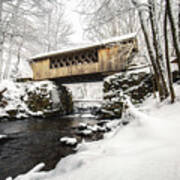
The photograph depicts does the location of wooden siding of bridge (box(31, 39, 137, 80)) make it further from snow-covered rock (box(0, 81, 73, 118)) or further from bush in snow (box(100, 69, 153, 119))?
snow-covered rock (box(0, 81, 73, 118))

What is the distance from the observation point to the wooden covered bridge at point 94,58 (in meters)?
9.31

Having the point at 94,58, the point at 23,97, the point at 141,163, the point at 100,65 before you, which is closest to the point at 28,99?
the point at 23,97

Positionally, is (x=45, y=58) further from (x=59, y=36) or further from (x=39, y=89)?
(x=59, y=36)

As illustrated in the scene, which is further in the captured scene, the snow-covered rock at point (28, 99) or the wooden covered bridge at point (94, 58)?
the snow-covered rock at point (28, 99)

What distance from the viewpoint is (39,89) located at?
12.1 metres

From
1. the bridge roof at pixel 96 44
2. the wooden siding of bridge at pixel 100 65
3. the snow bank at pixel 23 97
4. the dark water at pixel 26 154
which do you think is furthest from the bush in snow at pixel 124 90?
the snow bank at pixel 23 97

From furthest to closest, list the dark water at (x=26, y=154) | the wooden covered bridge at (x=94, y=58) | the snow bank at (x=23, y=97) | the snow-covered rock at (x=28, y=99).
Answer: the snow-covered rock at (x=28, y=99) < the snow bank at (x=23, y=97) < the wooden covered bridge at (x=94, y=58) < the dark water at (x=26, y=154)

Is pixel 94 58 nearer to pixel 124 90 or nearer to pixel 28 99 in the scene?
pixel 124 90

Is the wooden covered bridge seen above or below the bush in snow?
above

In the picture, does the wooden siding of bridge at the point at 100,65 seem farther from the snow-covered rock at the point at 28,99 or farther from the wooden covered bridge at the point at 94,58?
the snow-covered rock at the point at 28,99

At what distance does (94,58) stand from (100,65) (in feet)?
4.00

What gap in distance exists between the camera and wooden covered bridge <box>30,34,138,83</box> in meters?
9.31

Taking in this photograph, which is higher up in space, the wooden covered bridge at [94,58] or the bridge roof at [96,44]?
the bridge roof at [96,44]

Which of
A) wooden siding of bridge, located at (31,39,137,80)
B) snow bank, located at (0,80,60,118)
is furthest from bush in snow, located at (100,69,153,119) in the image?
snow bank, located at (0,80,60,118)
